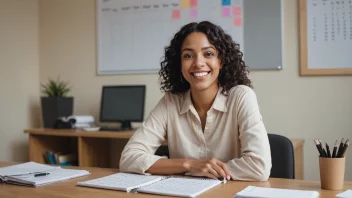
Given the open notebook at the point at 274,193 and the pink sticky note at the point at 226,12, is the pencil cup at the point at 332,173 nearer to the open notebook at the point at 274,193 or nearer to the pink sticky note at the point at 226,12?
the open notebook at the point at 274,193

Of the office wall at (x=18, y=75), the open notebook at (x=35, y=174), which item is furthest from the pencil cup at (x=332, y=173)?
the office wall at (x=18, y=75)

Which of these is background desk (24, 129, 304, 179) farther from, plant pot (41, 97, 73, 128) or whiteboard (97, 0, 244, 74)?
whiteboard (97, 0, 244, 74)

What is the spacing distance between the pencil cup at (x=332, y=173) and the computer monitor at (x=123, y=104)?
77.9 inches

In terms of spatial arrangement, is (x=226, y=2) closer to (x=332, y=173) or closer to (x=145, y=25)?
(x=145, y=25)

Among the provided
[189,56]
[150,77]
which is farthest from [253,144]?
[150,77]

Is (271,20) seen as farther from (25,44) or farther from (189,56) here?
(25,44)

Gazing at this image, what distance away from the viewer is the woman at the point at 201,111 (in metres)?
1.60

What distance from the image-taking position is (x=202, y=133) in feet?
5.61

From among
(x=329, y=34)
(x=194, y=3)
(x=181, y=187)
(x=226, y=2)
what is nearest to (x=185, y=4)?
(x=194, y=3)

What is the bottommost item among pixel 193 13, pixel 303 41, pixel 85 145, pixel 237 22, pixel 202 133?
pixel 85 145

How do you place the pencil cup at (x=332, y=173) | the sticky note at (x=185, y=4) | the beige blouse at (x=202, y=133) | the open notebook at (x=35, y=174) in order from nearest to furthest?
the pencil cup at (x=332, y=173) → the open notebook at (x=35, y=174) → the beige blouse at (x=202, y=133) → the sticky note at (x=185, y=4)

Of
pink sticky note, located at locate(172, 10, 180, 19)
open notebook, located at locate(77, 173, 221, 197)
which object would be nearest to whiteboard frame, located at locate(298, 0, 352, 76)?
pink sticky note, located at locate(172, 10, 180, 19)

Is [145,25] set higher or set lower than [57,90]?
higher

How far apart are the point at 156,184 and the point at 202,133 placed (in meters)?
0.45
